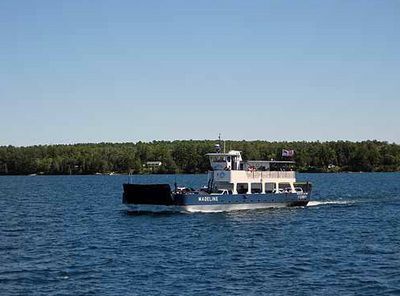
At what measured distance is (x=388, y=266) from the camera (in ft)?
146

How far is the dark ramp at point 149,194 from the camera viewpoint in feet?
260

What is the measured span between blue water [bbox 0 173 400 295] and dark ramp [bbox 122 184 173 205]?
184cm

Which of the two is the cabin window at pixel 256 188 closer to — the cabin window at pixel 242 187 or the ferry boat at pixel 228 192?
the ferry boat at pixel 228 192

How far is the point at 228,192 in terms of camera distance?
84250mm

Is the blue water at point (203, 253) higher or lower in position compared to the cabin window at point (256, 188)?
lower

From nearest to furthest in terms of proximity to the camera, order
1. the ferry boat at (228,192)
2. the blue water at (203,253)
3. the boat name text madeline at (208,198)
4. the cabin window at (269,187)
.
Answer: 1. the blue water at (203,253)
2. the ferry boat at (228,192)
3. the boat name text madeline at (208,198)
4. the cabin window at (269,187)

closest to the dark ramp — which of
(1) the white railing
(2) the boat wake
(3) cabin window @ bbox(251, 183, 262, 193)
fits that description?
(1) the white railing


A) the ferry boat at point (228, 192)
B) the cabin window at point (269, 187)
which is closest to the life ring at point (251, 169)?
the ferry boat at point (228, 192)

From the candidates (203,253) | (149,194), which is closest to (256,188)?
(149,194)

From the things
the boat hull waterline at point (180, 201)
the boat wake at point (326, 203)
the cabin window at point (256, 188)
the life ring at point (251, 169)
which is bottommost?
the boat wake at point (326, 203)

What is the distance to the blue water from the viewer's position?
38.8 metres

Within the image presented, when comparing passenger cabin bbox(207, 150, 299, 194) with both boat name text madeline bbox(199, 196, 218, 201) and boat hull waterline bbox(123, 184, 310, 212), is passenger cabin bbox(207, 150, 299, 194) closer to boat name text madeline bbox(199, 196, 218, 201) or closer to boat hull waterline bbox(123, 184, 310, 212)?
boat hull waterline bbox(123, 184, 310, 212)

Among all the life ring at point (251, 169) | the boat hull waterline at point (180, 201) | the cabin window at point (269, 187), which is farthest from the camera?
the cabin window at point (269, 187)

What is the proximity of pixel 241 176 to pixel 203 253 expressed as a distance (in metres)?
34.7
